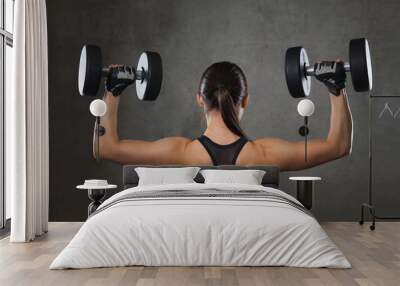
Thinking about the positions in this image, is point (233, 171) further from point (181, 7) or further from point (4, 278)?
point (4, 278)

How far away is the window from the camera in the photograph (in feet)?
22.5

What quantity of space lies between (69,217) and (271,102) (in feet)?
9.35

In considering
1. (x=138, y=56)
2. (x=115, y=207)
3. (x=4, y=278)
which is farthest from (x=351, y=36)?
(x=4, y=278)

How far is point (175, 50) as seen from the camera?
7551 millimetres

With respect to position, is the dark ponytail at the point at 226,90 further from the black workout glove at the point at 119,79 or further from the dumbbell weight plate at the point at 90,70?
the dumbbell weight plate at the point at 90,70

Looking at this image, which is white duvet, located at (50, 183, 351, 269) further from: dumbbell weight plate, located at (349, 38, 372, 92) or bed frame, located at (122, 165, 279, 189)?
dumbbell weight plate, located at (349, 38, 372, 92)

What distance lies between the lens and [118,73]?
750 centimetres

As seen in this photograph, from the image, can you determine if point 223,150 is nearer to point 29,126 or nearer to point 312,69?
point 312,69

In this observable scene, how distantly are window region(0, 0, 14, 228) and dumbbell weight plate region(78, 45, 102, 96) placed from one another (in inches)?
34.1

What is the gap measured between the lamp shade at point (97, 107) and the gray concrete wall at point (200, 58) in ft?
0.76

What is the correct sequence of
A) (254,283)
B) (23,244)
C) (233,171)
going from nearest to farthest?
1. (254,283)
2. (23,244)
3. (233,171)

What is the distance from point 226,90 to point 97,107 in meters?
1.56

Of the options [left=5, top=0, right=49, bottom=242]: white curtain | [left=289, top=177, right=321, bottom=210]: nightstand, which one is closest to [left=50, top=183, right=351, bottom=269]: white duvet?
[left=5, top=0, right=49, bottom=242]: white curtain

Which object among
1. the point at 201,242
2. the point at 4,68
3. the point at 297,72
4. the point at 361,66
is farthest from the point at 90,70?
the point at 201,242
